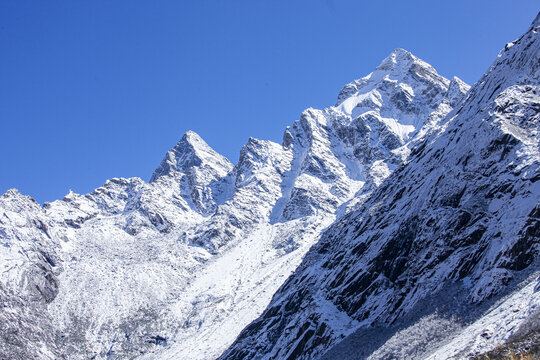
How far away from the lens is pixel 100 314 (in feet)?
444

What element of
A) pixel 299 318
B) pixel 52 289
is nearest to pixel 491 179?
pixel 299 318

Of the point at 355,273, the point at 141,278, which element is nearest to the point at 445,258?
the point at 355,273

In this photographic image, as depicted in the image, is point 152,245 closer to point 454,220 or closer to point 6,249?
point 6,249

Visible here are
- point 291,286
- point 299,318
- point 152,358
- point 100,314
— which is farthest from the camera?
point 100,314

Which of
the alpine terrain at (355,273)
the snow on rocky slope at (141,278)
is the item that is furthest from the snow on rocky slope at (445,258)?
the snow on rocky slope at (141,278)

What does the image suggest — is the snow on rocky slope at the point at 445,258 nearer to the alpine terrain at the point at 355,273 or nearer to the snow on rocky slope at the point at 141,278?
the alpine terrain at the point at 355,273

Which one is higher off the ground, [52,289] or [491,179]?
[52,289]

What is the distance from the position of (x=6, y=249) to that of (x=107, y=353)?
5300cm

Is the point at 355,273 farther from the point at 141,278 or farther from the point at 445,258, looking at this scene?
the point at 141,278

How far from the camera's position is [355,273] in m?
70.5

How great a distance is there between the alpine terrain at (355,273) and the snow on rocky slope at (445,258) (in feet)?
0.70

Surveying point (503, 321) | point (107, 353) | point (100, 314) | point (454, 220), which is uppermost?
point (100, 314)

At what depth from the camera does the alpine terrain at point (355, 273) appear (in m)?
46.9

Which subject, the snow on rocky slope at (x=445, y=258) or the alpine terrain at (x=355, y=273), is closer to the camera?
the snow on rocky slope at (x=445, y=258)
